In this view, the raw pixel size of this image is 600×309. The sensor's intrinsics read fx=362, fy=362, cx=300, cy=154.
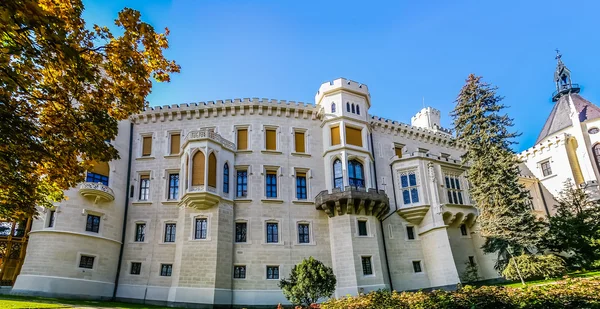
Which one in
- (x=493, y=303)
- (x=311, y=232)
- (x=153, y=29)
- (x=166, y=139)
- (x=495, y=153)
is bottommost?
(x=493, y=303)

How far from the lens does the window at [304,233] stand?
1036 inches

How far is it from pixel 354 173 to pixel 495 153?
10008mm

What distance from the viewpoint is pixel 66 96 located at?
898 centimetres

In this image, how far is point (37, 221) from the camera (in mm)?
22438

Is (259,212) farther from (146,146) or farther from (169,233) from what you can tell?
(146,146)

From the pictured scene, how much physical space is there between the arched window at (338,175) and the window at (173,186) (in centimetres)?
1182

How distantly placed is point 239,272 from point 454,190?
18564 mm

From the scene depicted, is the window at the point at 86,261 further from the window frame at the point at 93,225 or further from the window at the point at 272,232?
the window at the point at 272,232

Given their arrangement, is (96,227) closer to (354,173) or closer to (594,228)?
(354,173)

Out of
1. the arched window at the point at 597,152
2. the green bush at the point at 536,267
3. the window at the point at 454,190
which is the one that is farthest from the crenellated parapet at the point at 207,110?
the arched window at the point at 597,152

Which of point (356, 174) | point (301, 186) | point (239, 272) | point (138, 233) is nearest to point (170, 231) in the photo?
point (138, 233)

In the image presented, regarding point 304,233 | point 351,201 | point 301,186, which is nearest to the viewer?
point 351,201

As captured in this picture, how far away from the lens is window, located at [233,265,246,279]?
24.1 metres

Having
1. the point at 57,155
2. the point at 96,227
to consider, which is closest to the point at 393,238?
the point at 96,227
